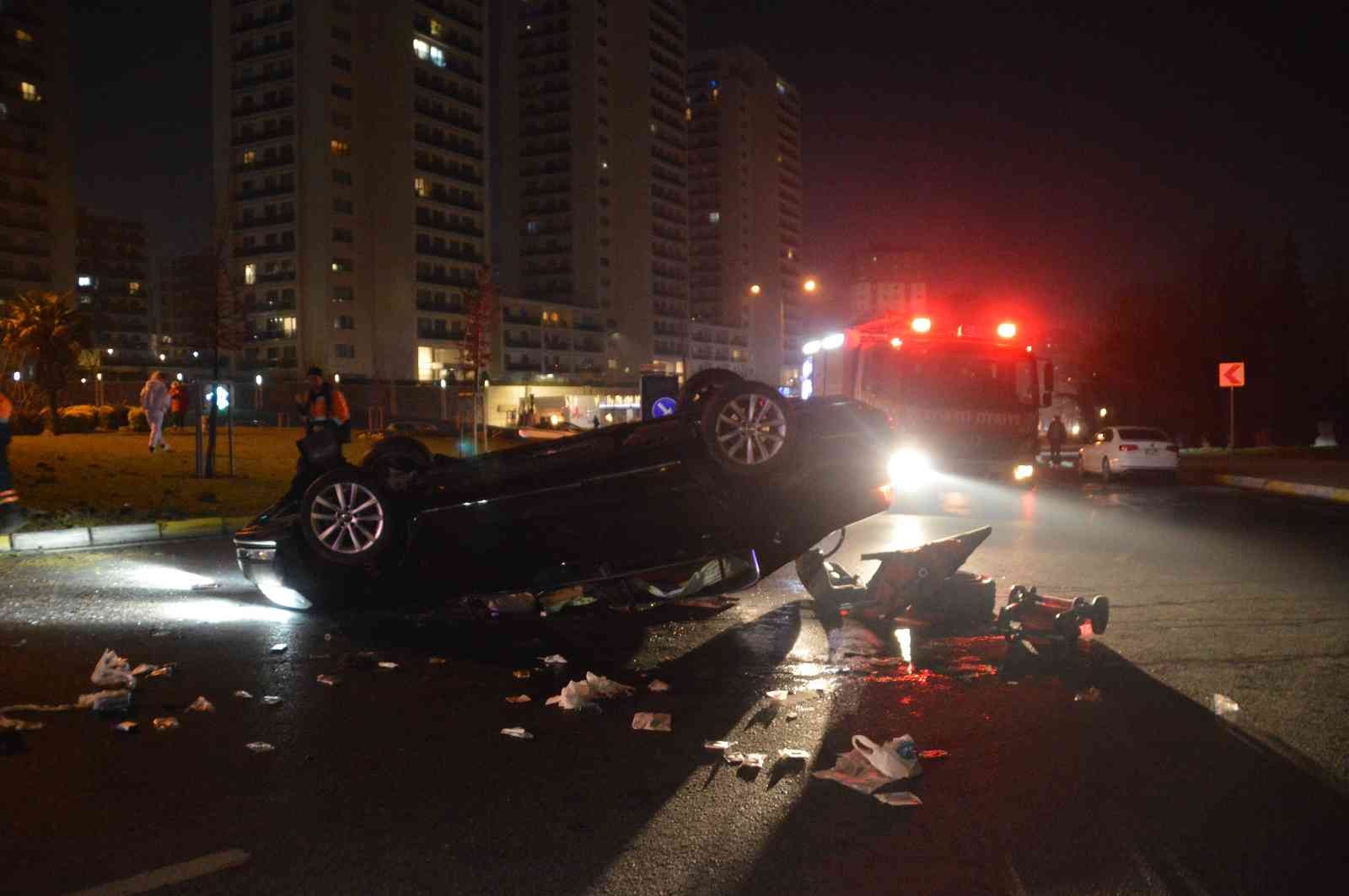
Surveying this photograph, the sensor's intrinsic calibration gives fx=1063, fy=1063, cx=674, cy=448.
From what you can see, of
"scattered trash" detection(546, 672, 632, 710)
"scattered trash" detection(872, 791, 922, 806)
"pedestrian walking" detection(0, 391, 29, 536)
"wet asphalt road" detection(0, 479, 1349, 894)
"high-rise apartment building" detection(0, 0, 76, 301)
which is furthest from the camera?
"high-rise apartment building" detection(0, 0, 76, 301)

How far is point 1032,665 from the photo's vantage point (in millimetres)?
6691

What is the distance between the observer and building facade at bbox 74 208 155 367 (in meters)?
140

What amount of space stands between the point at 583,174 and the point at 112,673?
381 feet

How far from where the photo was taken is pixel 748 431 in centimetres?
695

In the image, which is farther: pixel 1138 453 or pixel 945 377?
pixel 1138 453

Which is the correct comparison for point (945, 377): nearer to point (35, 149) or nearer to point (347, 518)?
point (347, 518)

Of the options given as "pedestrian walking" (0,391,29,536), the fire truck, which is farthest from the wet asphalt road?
the fire truck

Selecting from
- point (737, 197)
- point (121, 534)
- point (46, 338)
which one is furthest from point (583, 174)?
point (121, 534)

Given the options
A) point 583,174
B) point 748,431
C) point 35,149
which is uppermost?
Result: point 583,174

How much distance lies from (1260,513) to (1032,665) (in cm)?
1255

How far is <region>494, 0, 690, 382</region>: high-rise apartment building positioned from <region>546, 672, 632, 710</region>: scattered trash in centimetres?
10491

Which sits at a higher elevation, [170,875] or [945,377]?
[945,377]

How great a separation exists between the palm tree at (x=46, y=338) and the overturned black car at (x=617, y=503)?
105ft

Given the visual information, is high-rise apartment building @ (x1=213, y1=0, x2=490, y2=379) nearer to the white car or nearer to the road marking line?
the white car
